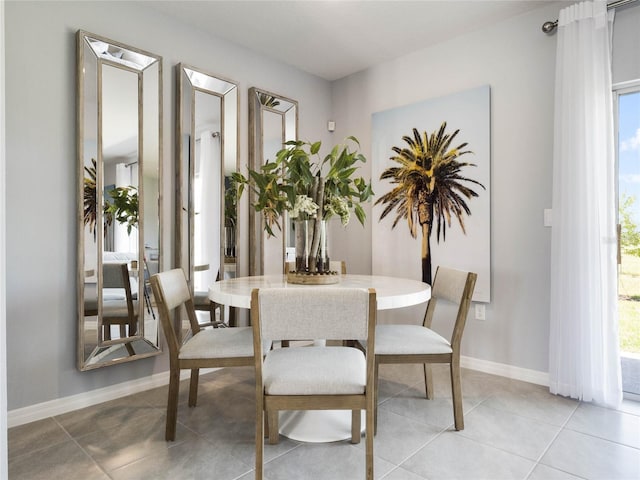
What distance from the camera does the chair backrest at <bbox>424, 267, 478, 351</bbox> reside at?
208 cm

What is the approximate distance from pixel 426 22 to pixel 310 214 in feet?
5.90

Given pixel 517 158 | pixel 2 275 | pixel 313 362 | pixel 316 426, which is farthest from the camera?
pixel 517 158

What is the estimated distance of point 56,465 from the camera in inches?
70.5

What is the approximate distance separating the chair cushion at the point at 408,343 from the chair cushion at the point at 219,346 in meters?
0.62

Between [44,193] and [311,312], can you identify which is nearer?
[311,312]

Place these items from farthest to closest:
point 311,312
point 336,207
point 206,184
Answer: point 206,184
point 336,207
point 311,312

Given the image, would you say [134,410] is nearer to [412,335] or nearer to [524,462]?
[412,335]

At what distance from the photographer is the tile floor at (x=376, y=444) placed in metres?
1.73

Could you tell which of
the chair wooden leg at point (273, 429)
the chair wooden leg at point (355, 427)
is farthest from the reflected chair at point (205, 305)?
the chair wooden leg at point (355, 427)

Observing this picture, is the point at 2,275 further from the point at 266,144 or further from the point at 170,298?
the point at 266,144

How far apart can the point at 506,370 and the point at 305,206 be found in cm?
194

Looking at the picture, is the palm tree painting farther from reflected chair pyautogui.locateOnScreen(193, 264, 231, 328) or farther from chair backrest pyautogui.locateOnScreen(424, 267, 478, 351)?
reflected chair pyautogui.locateOnScreen(193, 264, 231, 328)

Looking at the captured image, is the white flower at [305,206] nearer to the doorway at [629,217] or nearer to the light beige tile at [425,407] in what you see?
the light beige tile at [425,407]

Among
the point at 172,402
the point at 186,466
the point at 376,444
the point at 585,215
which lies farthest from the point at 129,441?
the point at 585,215
